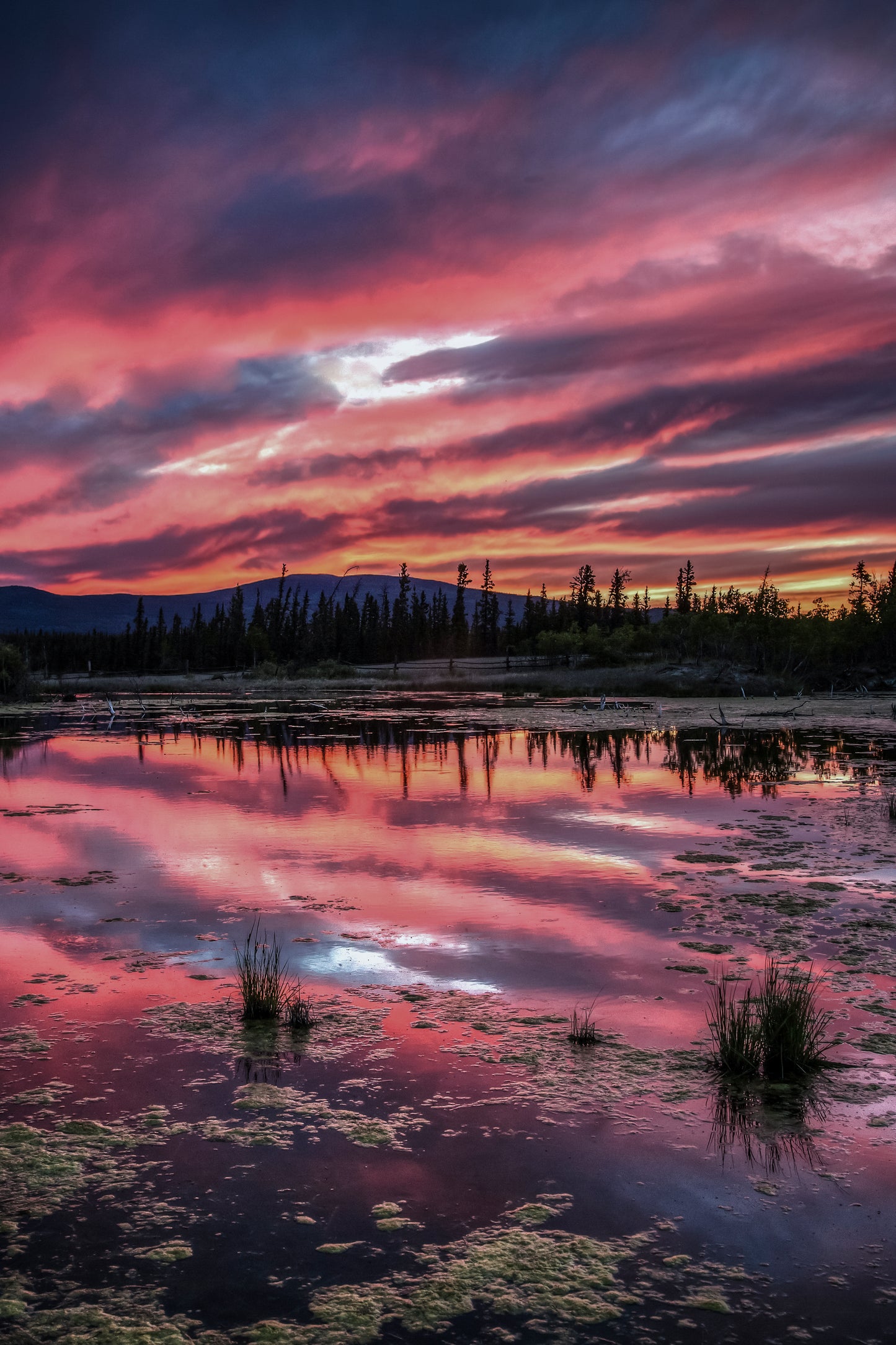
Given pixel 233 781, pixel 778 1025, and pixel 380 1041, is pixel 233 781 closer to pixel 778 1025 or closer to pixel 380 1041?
pixel 380 1041

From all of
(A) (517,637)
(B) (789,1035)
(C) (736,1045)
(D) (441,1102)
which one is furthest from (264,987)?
(A) (517,637)

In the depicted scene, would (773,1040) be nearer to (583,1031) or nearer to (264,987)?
(583,1031)

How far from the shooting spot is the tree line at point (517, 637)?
110188mm

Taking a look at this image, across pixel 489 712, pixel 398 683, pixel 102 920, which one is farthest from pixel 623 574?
pixel 102 920

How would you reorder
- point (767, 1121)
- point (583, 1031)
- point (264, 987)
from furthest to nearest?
point (264, 987) < point (583, 1031) < point (767, 1121)

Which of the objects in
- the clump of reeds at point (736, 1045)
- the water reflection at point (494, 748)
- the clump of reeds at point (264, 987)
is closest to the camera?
the clump of reeds at point (736, 1045)

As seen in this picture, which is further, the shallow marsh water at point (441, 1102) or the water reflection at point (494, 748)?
the water reflection at point (494, 748)

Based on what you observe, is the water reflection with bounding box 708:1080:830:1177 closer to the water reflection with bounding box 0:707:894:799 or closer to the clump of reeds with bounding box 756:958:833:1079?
the clump of reeds with bounding box 756:958:833:1079

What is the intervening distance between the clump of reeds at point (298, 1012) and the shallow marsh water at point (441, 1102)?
0.47ft

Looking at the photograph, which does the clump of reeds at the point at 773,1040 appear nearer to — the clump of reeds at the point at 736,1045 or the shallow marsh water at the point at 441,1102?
the clump of reeds at the point at 736,1045

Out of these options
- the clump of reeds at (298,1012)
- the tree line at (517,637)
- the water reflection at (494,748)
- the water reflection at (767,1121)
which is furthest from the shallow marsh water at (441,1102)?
the tree line at (517,637)

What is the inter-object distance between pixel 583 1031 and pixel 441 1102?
1680mm

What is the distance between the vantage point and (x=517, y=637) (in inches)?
6329

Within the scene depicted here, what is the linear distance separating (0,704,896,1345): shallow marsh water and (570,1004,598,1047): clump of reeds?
0.15m
